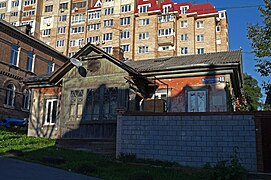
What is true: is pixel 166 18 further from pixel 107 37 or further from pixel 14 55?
pixel 14 55

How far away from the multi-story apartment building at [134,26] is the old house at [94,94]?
35396mm

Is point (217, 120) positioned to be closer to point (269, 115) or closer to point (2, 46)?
point (269, 115)

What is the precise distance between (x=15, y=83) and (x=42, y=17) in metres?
37.4

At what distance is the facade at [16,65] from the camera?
97.3 feet

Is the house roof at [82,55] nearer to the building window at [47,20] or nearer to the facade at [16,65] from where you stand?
the facade at [16,65]

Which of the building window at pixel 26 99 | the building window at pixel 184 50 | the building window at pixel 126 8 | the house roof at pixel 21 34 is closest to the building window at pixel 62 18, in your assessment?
the building window at pixel 126 8

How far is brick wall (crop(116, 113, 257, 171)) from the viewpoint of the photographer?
460 inches

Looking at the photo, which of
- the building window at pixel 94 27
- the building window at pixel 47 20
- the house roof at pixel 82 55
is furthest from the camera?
the building window at pixel 47 20

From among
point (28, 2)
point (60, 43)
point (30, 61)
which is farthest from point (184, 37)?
point (28, 2)

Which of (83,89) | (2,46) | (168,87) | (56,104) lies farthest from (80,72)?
(2,46)

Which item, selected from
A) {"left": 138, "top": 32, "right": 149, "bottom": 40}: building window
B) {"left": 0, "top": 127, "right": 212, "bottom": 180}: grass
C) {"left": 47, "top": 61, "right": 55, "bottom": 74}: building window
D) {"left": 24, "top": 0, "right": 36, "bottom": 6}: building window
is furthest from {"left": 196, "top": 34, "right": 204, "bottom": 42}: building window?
{"left": 0, "top": 127, "right": 212, "bottom": 180}: grass

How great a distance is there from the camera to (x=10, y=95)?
30.7 meters

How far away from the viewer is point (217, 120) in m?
12.2

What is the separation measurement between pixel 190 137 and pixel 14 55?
23.9m
